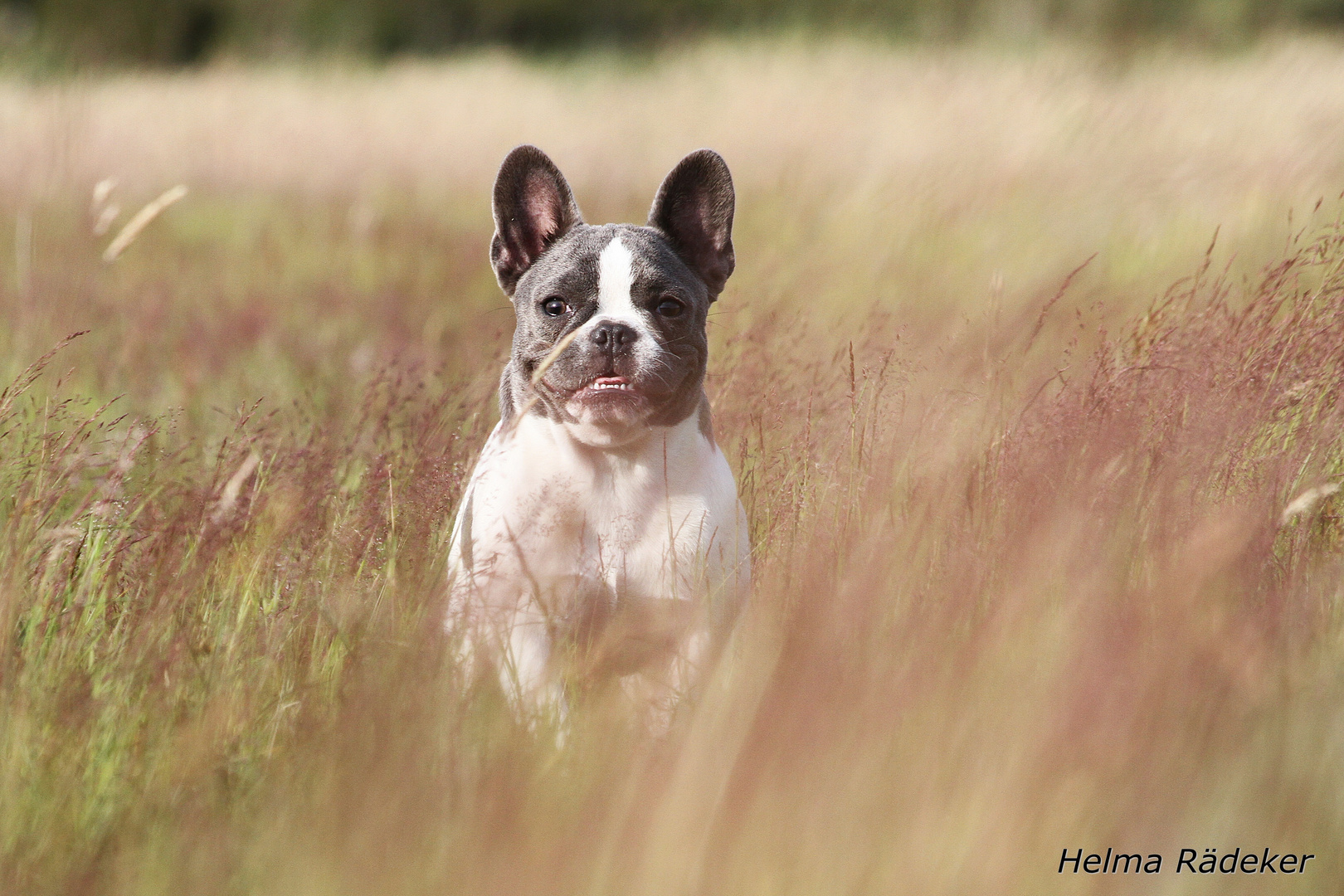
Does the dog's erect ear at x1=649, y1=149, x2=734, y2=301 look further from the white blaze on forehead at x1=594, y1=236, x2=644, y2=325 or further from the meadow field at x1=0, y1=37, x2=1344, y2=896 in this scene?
the meadow field at x1=0, y1=37, x2=1344, y2=896

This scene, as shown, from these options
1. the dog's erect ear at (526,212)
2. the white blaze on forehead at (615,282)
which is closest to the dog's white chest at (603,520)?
the white blaze on forehead at (615,282)

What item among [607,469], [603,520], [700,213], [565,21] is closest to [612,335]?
[607,469]

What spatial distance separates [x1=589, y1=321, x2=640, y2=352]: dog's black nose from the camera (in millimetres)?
2384

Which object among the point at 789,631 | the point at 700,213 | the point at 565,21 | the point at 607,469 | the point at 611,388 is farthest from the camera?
the point at 565,21

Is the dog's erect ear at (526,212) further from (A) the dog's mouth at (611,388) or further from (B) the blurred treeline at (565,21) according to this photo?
(B) the blurred treeline at (565,21)

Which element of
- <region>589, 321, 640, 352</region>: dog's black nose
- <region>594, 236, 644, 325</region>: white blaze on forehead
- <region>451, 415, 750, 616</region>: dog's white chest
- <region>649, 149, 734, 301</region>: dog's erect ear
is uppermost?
<region>649, 149, 734, 301</region>: dog's erect ear

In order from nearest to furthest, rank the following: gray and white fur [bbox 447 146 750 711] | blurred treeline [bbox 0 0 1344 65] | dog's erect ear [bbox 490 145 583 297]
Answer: gray and white fur [bbox 447 146 750 711] → dog's erect ear [bbox 490 145 583 297] → blurred treeline [bbox 0 0 1344 65]

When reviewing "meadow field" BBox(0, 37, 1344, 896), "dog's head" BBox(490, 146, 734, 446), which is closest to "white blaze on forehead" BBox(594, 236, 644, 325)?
"dog's head" BBox(490, 146, 734, 446)

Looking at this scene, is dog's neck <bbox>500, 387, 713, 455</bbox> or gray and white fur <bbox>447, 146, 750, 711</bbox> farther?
dog's neck <bbox>500, 387, 713, 455</bbox>

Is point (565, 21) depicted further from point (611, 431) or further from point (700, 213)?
point (611, 431)

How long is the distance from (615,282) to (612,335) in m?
0.17

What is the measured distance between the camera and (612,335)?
2387 mm

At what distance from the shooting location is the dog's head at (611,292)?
7.82 ft

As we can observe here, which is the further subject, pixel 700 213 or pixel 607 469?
pixel 700 213
